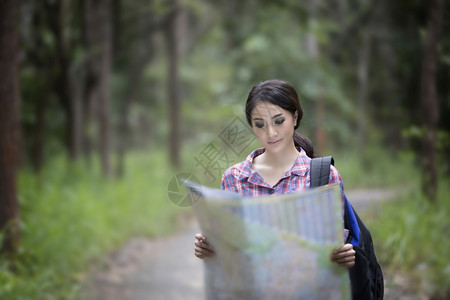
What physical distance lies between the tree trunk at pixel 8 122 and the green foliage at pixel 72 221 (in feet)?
1.38

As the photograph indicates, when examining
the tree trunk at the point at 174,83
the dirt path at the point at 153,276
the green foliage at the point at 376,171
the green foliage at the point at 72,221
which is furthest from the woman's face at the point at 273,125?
the green foliage at the point at 376,171

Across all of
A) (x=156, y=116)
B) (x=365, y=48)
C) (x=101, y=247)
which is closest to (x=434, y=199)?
(x=101, y=247)

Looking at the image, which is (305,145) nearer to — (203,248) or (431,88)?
(203,248)

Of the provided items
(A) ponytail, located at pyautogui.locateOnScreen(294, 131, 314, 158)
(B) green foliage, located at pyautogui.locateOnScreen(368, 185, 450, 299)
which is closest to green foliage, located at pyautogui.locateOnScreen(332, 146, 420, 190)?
(B) green foliage, located at pyautogui.locateOnScreen(368, 185, 450, 299)

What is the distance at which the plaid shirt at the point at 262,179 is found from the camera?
2.05 meters

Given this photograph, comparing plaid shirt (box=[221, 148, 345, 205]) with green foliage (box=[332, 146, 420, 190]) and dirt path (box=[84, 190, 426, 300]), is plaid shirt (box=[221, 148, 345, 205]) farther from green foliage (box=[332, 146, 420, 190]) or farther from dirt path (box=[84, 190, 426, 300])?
green foliage (box=[332, 146, 420, 190])

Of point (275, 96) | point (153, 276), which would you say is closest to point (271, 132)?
point (275, 96)

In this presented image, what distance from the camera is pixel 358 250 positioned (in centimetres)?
203

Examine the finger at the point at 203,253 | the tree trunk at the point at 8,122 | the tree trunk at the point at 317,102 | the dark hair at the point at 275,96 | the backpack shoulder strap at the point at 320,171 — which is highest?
the tree trunk at the point at 317,102

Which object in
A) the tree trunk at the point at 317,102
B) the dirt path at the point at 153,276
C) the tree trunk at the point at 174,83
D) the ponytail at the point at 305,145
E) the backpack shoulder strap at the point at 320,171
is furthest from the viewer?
the tree trunk at the point at 317,102

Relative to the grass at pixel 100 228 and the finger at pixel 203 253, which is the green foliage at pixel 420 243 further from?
the finger at pixel 203 253

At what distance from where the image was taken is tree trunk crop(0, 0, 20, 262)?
532 cm

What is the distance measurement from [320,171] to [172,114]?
12.7 meters

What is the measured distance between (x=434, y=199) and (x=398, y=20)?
16.0ft
